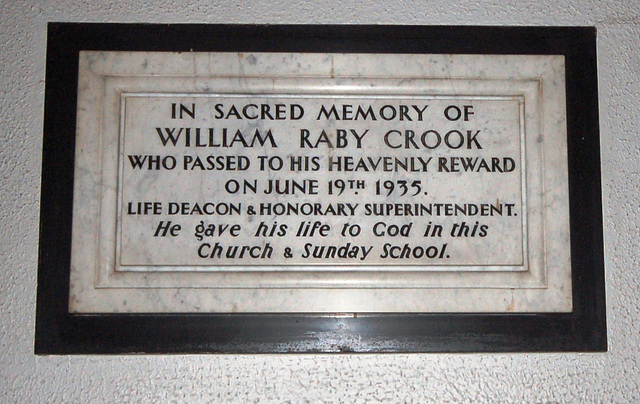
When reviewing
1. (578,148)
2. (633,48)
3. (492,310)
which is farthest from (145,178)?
(633,48)

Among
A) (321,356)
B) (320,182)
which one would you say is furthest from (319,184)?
(321,356)

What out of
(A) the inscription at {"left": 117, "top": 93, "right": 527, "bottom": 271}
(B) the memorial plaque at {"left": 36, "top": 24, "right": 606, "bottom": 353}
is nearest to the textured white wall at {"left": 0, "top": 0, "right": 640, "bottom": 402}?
(B) the memorial plaque at {"left": 36, "top": 24, "right": 606, "bottom": 353}

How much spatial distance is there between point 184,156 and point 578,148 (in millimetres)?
788

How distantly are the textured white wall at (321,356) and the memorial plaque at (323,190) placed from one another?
4cm

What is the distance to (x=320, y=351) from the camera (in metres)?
1.05

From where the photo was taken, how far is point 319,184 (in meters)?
1.09

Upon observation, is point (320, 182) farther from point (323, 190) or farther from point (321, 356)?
point (321, 356)

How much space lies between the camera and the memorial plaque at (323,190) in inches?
41.7

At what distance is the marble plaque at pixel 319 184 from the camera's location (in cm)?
107

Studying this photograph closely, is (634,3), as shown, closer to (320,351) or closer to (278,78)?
(278,78)

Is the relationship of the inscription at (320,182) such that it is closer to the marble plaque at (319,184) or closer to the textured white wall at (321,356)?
the marble plaque at (319,184)

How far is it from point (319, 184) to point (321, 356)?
33cm

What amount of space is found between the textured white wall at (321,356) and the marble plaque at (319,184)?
93 mm

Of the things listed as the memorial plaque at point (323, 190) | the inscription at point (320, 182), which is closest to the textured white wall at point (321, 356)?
the memorial plaque at point (323, 190)
